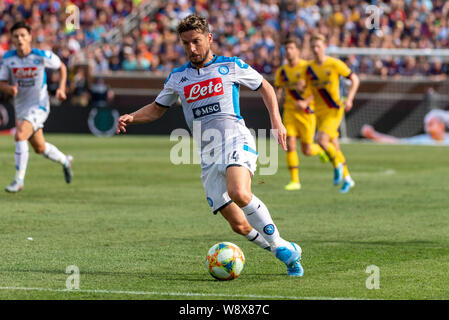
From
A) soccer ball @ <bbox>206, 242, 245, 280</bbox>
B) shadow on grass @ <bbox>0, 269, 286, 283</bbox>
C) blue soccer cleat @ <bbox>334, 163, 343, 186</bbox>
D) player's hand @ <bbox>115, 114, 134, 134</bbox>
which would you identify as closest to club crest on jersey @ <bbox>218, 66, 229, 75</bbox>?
player's hand @ <bbox>115, 114, 134, 134</bbox>

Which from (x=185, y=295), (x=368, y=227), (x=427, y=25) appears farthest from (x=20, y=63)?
(x=427, y=25)

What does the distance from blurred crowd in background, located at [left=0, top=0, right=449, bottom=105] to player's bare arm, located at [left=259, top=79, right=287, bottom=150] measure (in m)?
22.4

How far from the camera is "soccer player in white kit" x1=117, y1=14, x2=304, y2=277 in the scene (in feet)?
24.4

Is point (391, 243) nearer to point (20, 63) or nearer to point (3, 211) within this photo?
point (3, 211)

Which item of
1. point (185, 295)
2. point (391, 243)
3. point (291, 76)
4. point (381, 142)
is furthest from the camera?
point (381, 142)

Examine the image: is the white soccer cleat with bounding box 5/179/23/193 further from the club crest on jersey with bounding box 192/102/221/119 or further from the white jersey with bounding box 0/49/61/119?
the club crest on jersey with bounding box 192/102/221/119

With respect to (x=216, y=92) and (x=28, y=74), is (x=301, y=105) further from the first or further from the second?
(x=216, y=92)

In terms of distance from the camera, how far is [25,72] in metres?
14.5

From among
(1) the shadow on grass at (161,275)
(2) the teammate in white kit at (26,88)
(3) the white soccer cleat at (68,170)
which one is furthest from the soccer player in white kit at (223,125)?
(3) the white soccer cleat at (68,170)

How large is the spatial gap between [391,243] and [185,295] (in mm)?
3572

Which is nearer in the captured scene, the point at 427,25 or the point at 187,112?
the point at 187,112

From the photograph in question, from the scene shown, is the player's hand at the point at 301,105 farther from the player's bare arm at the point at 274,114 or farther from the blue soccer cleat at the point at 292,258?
the blue soccer cleat at the point at 292,258

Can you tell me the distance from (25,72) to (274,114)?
782 centimetres
